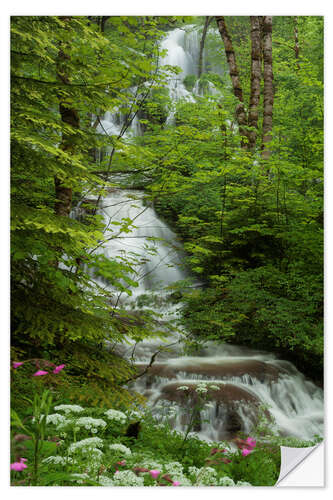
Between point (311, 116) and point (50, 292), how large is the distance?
6.52ft

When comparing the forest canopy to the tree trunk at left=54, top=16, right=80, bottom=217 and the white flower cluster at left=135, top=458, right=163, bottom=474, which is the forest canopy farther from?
the white flower cluster at left=135, top=458, right=163, bottom=474

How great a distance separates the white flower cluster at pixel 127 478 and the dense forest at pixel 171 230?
61mm

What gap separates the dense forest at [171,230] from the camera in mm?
2068

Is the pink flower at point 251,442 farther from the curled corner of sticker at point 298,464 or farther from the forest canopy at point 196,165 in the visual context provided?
the forest canopy at point 196,165

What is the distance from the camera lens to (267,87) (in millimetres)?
2625

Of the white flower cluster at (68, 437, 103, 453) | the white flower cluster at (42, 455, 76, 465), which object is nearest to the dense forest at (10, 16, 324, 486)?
the white flower cluster at (42, 455, 76, 465)

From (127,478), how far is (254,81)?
2507mm

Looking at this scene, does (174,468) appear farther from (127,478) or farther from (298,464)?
(298,464)

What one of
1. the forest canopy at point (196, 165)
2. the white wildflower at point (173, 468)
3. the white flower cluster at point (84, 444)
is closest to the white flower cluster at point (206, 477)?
the white wildflower at point (173, 468)

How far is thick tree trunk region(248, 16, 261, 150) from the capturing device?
2.55m

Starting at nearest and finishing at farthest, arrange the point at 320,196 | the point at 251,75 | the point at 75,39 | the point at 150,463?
the point at 150,463, the point at 75,39, the point at 320,196, the point at 251,75
